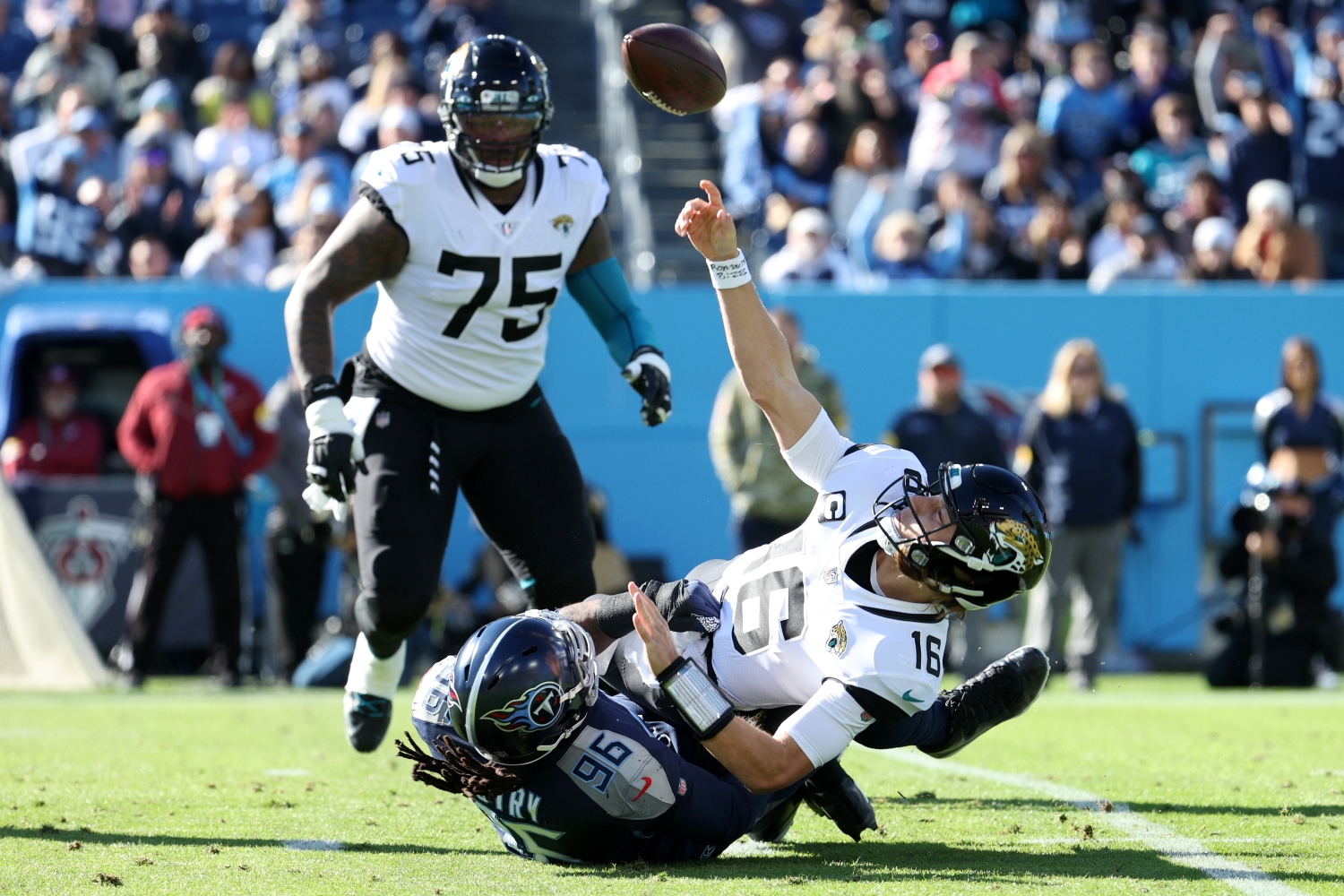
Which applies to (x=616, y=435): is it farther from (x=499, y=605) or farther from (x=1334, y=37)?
(x=1334, y=37)

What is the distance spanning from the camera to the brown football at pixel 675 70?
18.3 feet

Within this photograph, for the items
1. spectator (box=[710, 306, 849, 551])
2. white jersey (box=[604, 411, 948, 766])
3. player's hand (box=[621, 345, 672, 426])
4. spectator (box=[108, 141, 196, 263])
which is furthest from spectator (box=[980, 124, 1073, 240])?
white jersey (box=[604, 411, 948, 766])

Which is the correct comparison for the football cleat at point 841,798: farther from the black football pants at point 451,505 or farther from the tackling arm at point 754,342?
the black football pants at point 451,505

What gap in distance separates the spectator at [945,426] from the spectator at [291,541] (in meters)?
3.32

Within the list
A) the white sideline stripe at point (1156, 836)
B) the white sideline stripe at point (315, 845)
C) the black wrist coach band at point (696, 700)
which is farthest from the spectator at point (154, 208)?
the black wrist coach band at point (696, 700)

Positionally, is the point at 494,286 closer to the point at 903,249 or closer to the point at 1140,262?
the point at 903,249

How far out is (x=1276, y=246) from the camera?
38.5 feet

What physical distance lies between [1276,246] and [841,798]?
331 inches

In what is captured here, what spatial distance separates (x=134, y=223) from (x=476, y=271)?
284 inches

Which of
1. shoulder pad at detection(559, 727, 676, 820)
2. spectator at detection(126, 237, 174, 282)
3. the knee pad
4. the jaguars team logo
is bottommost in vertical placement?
shoulder pad at detection(559, 727, 676, 820)

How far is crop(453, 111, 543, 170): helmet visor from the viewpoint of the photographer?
521 cm

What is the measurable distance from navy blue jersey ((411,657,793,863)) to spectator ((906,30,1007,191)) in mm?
8969

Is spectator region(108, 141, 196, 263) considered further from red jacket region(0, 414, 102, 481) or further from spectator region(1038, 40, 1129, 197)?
spectator region(1038, 40, 1129, 197)

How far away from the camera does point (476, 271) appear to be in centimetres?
539
